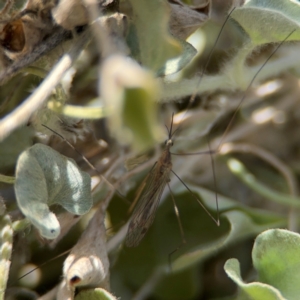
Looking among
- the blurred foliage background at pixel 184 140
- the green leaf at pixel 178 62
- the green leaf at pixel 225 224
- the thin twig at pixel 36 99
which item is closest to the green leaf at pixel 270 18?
the blurred foliage background at pixel 184 140

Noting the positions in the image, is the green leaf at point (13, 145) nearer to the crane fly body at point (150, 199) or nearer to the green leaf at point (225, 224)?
the crane fly body at point (150, 199)

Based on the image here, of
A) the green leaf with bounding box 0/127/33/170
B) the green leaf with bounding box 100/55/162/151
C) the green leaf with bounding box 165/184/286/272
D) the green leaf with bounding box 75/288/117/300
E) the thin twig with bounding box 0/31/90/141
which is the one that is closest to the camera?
the green leaf with bounding box 100/55/162/151

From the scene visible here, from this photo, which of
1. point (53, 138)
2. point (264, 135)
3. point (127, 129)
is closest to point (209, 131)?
point (264, 135)

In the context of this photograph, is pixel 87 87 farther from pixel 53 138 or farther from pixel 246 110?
pixel 246 110

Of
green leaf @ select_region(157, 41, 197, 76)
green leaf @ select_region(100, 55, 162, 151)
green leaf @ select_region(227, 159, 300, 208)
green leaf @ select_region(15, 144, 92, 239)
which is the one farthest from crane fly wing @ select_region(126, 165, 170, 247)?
green leaf @ select_region(100, 55, 162, 151)

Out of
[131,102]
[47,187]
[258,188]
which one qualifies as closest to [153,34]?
[47,187]

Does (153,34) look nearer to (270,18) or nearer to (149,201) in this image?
(270,18)

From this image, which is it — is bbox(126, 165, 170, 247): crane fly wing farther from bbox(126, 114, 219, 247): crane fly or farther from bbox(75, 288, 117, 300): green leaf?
bbox(75, 288, 117, 300): green leaf
